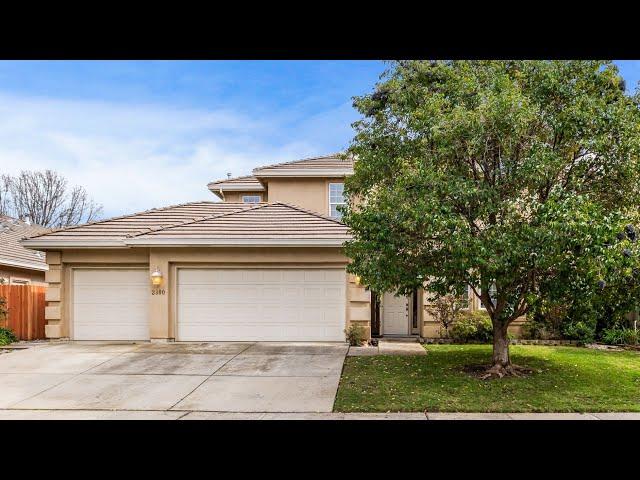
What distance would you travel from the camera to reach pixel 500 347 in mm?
8609

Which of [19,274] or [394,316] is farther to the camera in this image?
[19,274]

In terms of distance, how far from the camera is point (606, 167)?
752cm

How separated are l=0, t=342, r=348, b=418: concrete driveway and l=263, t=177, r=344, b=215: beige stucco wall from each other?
5968 millimetres

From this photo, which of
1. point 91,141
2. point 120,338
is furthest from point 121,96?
point 91,141

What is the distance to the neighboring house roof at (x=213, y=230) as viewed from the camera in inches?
464

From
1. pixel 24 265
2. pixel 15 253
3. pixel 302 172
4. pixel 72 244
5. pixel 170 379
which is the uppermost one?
pixel 302 172

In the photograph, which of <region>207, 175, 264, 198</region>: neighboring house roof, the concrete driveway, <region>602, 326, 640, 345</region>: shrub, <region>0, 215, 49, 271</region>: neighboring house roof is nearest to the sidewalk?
the concrete driveway

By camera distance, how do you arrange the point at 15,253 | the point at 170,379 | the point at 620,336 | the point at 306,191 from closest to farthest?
the point at 170,379 < the point at 620,336 < the point at 306,191 < the point at 15,253

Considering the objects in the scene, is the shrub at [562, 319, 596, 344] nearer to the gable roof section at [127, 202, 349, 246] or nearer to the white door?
the white door

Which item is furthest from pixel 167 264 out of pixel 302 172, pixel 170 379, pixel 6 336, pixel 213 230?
pixel 302 172

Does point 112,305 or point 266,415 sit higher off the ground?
point 112,305

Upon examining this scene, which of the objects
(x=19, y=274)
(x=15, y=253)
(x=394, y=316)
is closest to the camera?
(x=394, y=316)

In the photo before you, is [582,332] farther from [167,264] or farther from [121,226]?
[121,226]

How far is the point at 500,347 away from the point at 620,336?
5.75 metres
